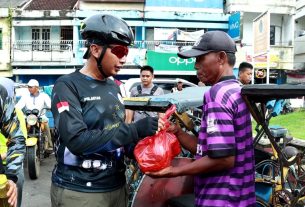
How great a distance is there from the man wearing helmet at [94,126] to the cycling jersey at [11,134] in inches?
16.6

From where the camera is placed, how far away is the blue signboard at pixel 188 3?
82.5 feet

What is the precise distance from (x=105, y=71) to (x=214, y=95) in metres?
0.65

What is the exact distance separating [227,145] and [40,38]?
2488 cm

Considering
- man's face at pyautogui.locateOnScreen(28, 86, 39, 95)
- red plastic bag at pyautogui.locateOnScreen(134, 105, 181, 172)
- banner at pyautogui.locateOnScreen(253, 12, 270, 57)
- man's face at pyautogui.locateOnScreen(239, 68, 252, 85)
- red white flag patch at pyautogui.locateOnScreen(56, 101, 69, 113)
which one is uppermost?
banner at pyautogui.locateOnScreen(253, 12, 270, 57)

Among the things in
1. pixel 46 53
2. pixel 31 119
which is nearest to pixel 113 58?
pixel 31 119

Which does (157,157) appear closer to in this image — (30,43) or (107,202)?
(107,202)

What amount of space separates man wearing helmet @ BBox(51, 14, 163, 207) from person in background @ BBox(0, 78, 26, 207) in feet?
1.37

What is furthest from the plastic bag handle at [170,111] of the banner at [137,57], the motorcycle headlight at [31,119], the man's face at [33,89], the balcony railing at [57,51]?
the balcony railing at [57,51]

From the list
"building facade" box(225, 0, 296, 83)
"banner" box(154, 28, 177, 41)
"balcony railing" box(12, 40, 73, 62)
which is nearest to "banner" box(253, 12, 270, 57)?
→ "building facade" box(225, 0, 296, 83)

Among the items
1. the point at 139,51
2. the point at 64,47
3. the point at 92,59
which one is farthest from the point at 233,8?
the point at 92,59

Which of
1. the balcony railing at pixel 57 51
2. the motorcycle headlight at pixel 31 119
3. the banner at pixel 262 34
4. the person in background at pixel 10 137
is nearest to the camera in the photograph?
the person in background at pixel 10 137

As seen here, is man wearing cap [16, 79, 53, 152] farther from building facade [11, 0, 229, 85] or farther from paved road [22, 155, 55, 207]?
building facade [11, 0, 229, 85]

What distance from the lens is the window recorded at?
971 inches

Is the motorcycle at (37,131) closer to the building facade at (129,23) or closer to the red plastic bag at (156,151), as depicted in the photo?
the red plastic bag at (156,151)
